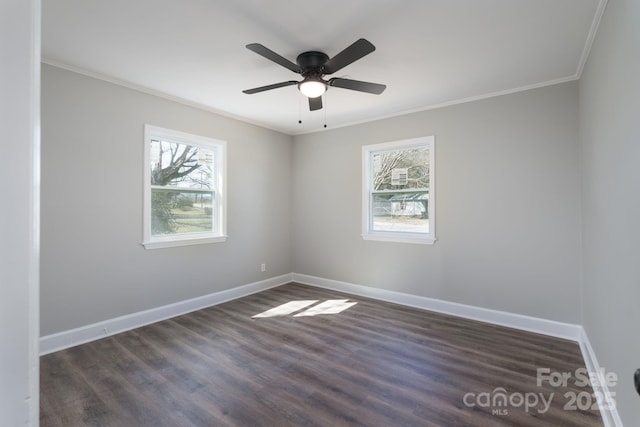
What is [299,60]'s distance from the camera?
269cm

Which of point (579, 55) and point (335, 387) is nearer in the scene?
point (335, 387)

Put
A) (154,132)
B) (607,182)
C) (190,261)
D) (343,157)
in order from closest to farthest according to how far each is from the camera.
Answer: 1. (607,182)
2. (154,132)
3. (190,261)
4. (343,157)

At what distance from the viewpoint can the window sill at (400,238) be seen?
401 cm

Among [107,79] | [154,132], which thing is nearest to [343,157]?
[154,132]

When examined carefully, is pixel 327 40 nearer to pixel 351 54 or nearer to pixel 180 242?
pixel 351 54

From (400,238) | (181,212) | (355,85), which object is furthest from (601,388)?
(181,212)

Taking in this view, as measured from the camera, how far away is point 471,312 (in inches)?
145

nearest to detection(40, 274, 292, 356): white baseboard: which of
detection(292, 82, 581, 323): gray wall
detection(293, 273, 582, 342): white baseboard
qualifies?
detection(293, 273, 582, 342): white baseboard

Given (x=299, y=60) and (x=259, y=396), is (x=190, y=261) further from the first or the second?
(x=299, y=60)

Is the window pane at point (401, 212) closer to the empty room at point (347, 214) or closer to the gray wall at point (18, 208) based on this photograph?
the empty room at point (347, 214)

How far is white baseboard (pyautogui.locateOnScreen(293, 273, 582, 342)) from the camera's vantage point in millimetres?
3162

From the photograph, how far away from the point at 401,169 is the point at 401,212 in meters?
0.61

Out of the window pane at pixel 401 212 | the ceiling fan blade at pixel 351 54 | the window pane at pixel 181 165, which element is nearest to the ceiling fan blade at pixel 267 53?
the ceiling fan blade at pixel 351 54

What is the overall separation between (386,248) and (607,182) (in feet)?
8.63
